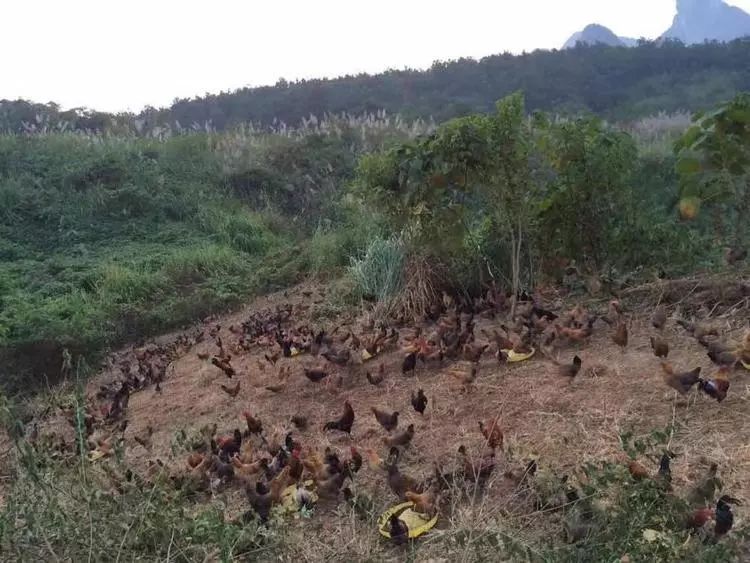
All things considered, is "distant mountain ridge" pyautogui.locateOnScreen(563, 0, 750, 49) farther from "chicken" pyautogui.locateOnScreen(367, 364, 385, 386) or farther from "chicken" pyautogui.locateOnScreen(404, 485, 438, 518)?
"chicken" pyautogui.locateOnScreen(404, 485, 438, 518)

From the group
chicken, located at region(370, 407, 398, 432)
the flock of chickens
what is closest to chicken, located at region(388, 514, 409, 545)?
the flock of chickens

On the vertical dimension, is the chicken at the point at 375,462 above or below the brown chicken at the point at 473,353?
below

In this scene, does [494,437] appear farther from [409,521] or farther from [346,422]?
[346,422]

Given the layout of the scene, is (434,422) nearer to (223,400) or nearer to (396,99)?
(223,400)

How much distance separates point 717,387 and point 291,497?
175 centimetres

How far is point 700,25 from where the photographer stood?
6312 centimetres

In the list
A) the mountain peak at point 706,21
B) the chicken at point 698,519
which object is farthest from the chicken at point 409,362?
the mountain peak at point 706,21

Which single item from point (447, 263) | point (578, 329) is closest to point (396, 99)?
point (447, 263)

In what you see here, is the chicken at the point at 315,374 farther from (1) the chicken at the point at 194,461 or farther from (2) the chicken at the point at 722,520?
(2) the chicken at the point at 722,520

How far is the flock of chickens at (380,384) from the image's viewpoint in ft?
7.97

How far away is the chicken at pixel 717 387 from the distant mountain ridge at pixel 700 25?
173 feet

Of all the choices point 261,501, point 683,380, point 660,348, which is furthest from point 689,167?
point 261,501

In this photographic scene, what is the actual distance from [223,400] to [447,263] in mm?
2191

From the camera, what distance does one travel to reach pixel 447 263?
5.38 m
